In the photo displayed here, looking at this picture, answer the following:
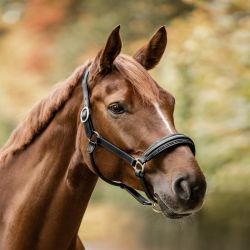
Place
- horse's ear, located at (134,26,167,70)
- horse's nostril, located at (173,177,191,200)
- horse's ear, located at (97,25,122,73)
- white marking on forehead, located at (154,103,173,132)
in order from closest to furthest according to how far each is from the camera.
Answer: horse's nostril, located at (173,177,191,200), white marking on forehead, located at (154,103,173,132), horse's ear, located at (97,25,122,73), horse's ear, located at (134,26,167,70)

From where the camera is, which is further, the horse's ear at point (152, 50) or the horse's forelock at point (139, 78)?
the horse's ear at point (152, 50)

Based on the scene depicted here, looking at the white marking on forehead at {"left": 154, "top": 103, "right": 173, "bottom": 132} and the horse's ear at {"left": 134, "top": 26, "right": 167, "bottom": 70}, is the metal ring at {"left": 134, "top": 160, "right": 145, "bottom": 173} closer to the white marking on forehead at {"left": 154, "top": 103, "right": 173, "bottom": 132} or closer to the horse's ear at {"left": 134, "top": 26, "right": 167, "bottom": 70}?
the white marking on forehead at {"left": 154, "top": 103, "right": 173, "bottom": 132}

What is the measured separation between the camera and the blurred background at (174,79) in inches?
166

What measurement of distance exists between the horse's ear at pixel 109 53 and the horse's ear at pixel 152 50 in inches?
6.2

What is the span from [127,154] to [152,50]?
445 millimetres

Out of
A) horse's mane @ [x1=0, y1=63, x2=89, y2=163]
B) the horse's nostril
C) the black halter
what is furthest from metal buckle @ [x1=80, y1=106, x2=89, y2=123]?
the horse's nostril

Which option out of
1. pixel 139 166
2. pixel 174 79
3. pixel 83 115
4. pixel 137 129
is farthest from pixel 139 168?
pixel 174 79

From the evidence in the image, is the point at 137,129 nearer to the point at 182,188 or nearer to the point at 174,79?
the point at 182,188

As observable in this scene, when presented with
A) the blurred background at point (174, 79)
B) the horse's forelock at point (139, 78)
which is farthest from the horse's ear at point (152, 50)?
the blurred background at point (174, 79)

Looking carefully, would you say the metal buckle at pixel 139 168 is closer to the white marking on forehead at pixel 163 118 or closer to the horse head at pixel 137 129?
the horse head at pixel 137 129

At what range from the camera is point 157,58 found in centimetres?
217

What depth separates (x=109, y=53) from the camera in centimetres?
199

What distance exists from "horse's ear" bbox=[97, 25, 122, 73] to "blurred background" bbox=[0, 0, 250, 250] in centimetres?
229

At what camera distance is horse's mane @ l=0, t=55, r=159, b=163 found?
1.97 m
